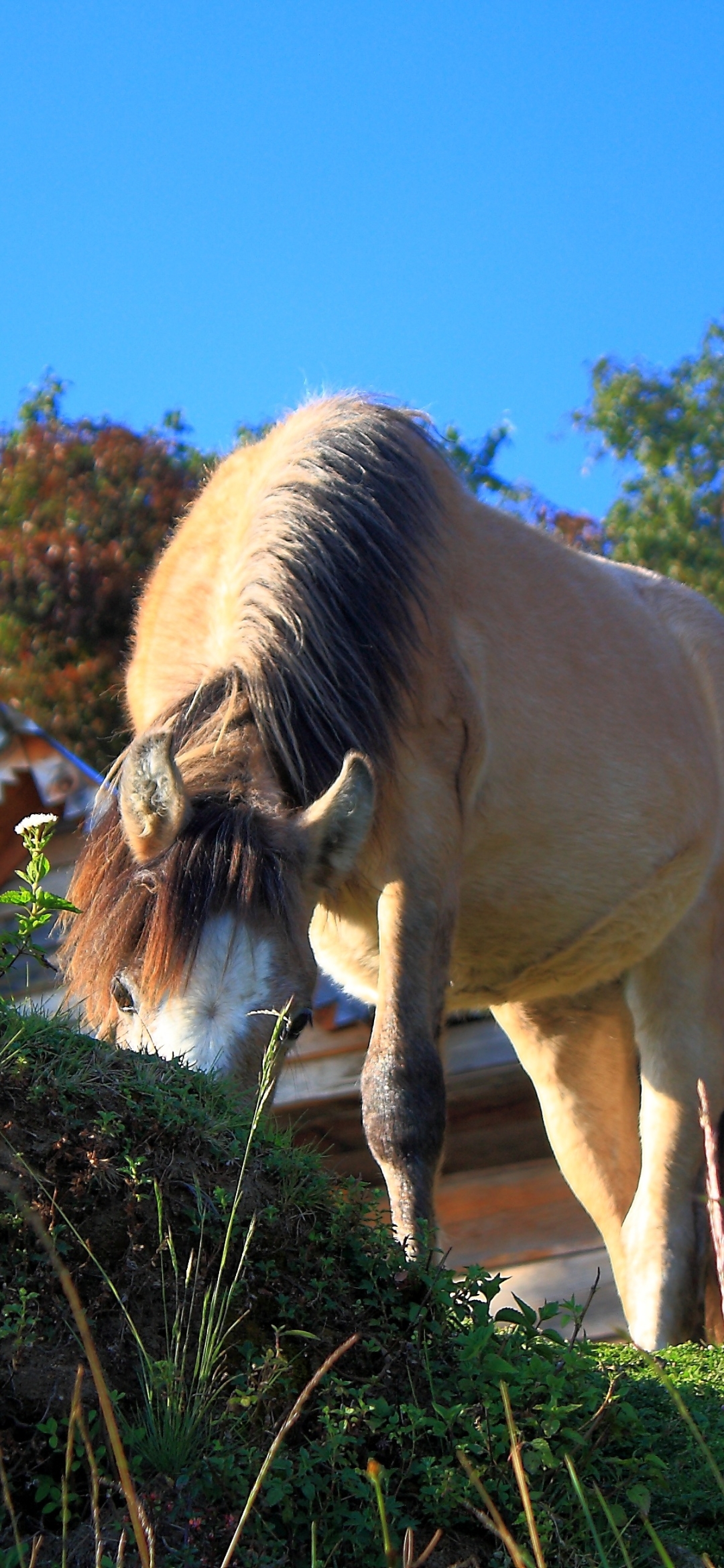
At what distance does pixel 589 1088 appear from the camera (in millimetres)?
6145

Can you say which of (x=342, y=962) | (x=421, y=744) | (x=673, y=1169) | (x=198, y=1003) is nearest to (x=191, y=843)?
(x=198, y=1003)

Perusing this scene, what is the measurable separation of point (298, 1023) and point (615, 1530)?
→ 182 centimetres

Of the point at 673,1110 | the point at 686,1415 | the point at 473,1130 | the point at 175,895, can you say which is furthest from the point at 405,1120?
the point at 473,1130

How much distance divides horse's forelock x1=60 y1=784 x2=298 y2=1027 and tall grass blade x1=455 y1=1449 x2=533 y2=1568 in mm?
1489

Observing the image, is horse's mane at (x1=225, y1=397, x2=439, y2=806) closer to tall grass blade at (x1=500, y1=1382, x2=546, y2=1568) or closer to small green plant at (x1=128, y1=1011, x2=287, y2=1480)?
small green plant at (x1=128, y1=1011, x2=287, y2=1480)

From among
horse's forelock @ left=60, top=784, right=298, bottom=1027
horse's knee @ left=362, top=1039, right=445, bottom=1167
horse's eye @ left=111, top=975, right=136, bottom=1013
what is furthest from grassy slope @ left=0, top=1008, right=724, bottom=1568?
horse's knee @ left=362, top=1039, right=445, bottom=1167

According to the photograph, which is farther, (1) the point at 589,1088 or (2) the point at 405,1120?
(1) the point at 589,1088

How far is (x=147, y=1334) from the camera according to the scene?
212 cm

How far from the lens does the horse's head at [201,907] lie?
331 centimetres

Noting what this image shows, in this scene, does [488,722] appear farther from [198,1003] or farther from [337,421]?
[198,1003]

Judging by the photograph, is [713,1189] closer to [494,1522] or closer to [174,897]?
[494,1522]

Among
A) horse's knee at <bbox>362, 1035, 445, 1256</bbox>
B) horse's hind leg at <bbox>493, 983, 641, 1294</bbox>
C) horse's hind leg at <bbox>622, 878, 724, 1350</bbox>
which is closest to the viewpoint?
horse's knee at <bbox>362, 1035, 445, 1256</bbox>

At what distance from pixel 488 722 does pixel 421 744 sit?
0.55 meters

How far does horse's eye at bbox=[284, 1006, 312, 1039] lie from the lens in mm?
3559
